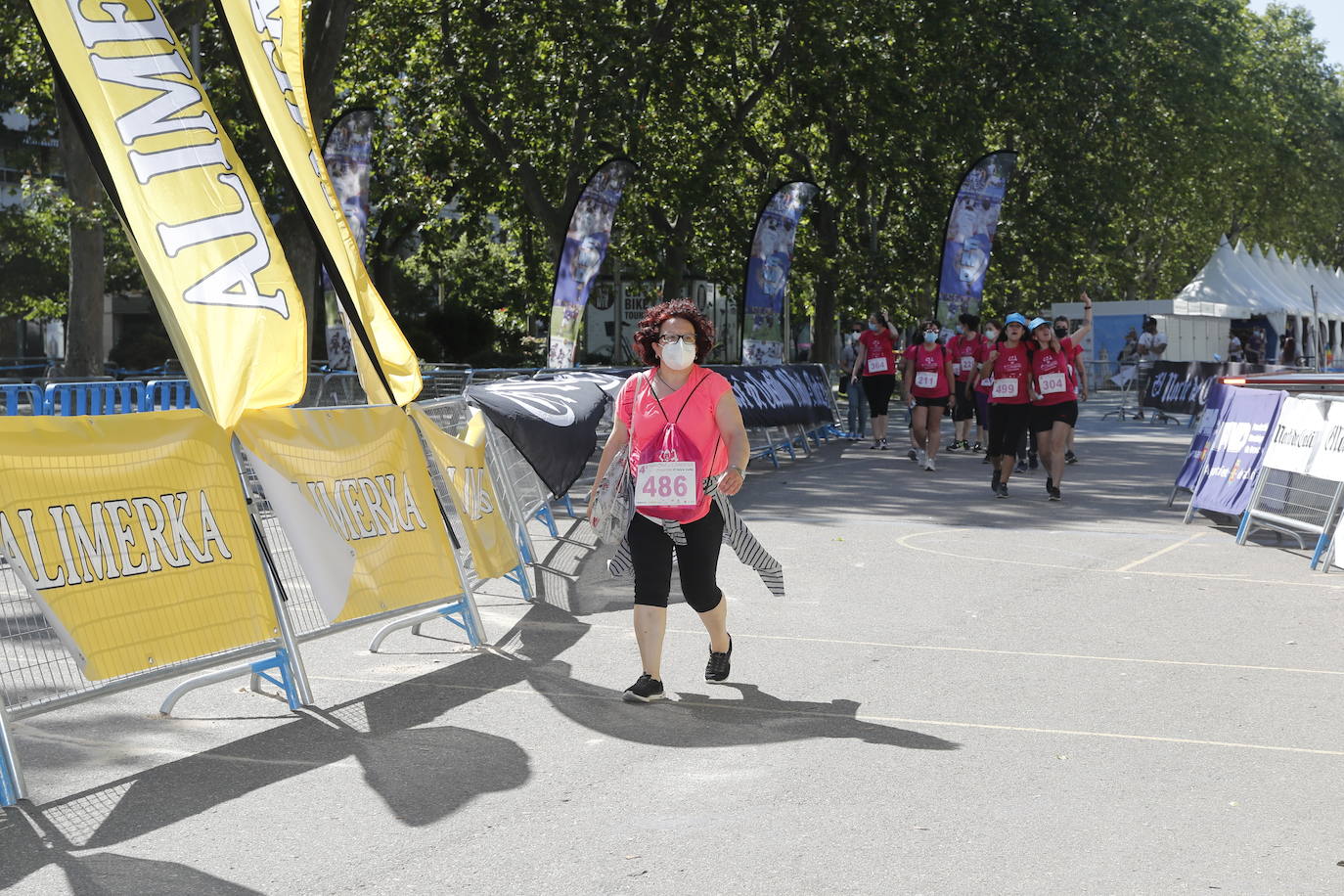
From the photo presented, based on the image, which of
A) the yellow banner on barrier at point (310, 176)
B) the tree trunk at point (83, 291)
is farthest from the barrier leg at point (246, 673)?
the tree trunk at point (83, 291)

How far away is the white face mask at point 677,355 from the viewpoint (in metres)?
7.25

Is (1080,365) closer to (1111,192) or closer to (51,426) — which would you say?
(51,426)

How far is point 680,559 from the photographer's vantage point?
739cm

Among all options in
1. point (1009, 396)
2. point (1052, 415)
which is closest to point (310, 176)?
point (1009, 396)

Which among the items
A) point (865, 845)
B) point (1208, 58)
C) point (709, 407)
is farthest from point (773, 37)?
point (865, 845)

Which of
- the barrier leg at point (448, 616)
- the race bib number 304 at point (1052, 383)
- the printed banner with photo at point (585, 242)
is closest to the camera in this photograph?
the barrier leg at point (448, 616)

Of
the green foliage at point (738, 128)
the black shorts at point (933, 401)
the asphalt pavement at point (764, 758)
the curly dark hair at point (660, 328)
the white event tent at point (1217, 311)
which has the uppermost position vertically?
the green foliage at point (738, 128)

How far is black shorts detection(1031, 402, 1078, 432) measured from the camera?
15.6m

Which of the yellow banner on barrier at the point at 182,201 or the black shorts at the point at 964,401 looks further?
the black shorts at the point at 964,401

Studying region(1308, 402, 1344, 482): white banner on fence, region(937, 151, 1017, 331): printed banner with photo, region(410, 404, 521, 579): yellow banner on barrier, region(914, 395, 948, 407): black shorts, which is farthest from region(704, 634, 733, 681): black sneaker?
region(937, 151, 1017, 331): printed banner with photo

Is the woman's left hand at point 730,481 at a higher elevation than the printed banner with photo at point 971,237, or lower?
lower

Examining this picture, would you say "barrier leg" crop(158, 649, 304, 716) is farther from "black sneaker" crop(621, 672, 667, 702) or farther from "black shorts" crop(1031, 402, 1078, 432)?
"black shorts" crop(1031, 402, 1078, 432)

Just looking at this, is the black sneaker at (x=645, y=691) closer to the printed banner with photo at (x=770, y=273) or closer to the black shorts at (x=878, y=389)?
the black shorts at (x=878, y=389)

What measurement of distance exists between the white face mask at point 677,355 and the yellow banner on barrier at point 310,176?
70.1 inches
